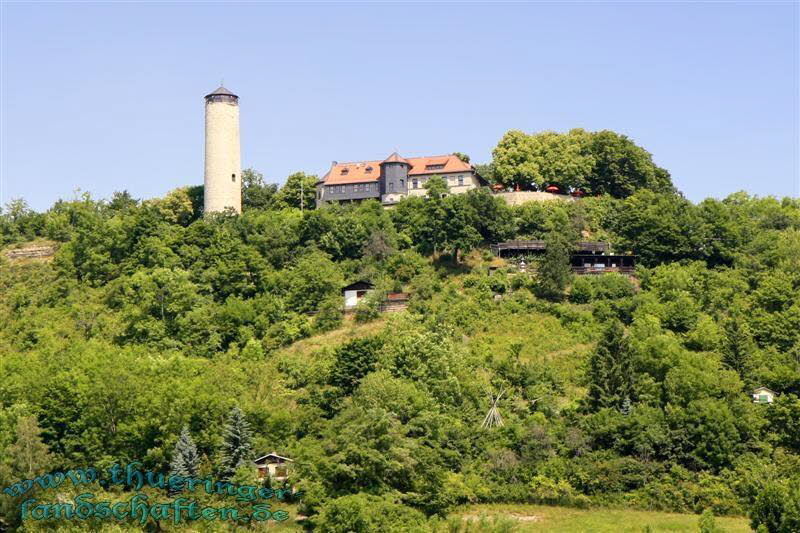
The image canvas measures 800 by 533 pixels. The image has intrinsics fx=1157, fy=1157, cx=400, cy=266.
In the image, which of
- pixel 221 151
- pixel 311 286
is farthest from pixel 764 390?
pixel 221 151

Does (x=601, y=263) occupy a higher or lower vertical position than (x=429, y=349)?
higher

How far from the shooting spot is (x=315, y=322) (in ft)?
205

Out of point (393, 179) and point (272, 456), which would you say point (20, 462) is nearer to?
point (272, 456)

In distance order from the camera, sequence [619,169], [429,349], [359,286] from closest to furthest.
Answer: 1. [429,349]
2. [359,286]
3. [619,169]

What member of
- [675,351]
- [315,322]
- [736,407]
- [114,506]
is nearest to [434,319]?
[315,322]

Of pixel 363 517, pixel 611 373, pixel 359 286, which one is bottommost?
pixel 363 517

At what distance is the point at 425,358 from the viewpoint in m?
52.3

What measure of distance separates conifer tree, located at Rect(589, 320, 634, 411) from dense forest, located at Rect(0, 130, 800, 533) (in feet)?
0.35

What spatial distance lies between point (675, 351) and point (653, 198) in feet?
65.6

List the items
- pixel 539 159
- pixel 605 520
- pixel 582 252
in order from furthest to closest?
pixel 539 159, pixel 582 252, pixel 605 520

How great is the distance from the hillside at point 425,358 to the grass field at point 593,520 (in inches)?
10.4

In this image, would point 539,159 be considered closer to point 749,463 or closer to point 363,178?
point 363,178

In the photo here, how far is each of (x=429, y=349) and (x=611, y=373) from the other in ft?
26.9

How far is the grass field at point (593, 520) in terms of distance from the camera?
43.2 m
